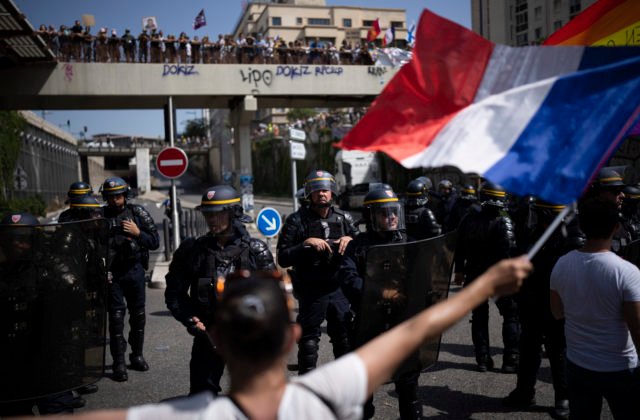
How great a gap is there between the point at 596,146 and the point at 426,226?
4.27m

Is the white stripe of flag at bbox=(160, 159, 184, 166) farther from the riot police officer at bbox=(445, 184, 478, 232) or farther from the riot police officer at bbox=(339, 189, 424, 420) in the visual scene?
the riot police officer at bbox=(339, 189, 424, 420)

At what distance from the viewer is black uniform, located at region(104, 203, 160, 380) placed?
587 cm

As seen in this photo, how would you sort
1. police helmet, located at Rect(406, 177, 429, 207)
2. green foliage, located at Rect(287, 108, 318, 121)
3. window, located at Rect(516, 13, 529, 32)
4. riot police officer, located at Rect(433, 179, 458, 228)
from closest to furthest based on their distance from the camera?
1. police helmet, located at Rect(406, 177, 429, 207)
2. riot police officer, located at Rect(433, 179, 458, 228)
3. window, located at Rect(516, 13, 529, 32)
4. green foliage, located at Rect(287, 108, 318, 121)

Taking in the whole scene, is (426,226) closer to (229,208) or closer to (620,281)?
(229,208)

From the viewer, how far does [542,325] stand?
15.0 feet

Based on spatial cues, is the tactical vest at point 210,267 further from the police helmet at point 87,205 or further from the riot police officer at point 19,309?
the police helmet at point 87,205

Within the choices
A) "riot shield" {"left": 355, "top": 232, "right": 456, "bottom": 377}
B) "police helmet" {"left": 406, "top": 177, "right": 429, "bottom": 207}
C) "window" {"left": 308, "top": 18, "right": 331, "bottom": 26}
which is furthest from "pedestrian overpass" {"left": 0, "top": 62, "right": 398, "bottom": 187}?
"window" {"left": 308, "top": 18, "right": 331, "bottom": 26}

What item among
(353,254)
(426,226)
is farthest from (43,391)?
(426,226)

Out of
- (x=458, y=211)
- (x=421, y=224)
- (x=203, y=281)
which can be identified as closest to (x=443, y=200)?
(x=458, y=211)

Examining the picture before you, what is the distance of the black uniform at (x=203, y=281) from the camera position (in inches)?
152

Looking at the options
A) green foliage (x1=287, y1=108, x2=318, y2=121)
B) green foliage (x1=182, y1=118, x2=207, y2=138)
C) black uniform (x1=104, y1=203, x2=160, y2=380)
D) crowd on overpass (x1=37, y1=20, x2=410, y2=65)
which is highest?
green foliage (x1=182, y1=118, x2=207, y2=138)

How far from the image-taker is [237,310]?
1539 millimetres

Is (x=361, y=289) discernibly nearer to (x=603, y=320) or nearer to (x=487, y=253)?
(x=603, y=320)

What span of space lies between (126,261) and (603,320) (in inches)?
183
